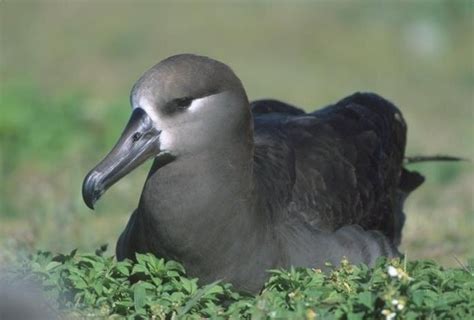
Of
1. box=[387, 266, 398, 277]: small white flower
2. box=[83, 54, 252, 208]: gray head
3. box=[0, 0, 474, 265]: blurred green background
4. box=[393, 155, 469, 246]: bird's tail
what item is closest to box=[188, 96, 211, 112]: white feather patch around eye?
box=[83, 54, 252, 208]: gray head

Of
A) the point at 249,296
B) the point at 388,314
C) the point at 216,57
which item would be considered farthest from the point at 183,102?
the point at 216,57

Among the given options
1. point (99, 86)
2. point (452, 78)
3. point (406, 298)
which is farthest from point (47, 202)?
point (452, 78)

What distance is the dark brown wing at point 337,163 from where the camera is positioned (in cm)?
569

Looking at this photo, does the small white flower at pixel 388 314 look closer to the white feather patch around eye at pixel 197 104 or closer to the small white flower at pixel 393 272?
the small white flower at pixel 393 272

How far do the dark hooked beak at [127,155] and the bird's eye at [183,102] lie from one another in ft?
0.47

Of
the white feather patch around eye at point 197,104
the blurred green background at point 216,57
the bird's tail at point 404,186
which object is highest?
the white feather patch around eye at point 197,104

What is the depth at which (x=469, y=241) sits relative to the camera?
7.61 m

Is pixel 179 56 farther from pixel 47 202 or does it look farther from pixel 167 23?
pixel 167 23

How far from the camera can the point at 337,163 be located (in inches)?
238

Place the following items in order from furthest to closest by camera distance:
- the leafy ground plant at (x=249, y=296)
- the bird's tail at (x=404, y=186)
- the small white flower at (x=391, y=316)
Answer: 1. the bird's tail at (x=404, y=186)
2. the leafy ground plant at (x=249, y=296)
3. the small white flower at (x=391, y=316)

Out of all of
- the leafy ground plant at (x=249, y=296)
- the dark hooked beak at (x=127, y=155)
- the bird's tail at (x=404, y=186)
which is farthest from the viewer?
the bird's tail at (x=404, y=186)

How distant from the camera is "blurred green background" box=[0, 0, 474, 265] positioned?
9.59 metres

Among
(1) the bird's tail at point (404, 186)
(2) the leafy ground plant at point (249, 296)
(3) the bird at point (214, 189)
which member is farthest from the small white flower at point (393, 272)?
(1) the bird's tail at point (404, 186)

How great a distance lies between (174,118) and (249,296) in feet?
2.64
